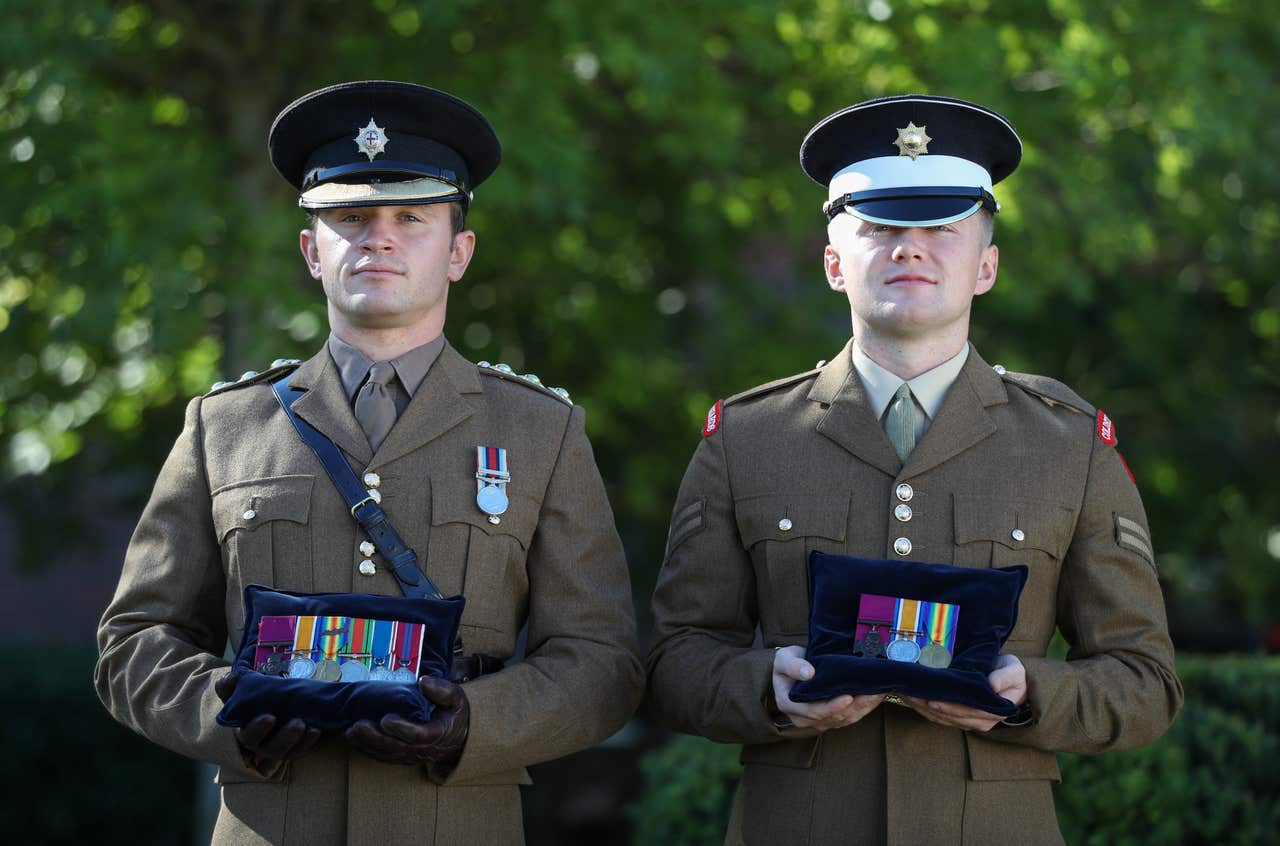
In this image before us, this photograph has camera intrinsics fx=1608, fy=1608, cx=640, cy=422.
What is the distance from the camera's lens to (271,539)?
3.53m

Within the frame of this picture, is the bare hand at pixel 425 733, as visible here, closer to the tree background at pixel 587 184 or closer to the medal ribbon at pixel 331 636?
the medal ribbon at pixel 331 636

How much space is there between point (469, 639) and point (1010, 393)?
4.51ft

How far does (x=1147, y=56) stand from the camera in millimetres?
7488

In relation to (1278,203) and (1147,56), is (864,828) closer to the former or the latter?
(1147,56)

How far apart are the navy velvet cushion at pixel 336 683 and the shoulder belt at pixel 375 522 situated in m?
0.10

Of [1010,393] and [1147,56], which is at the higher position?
[1147,56]

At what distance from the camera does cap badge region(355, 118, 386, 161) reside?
3684 millimetres

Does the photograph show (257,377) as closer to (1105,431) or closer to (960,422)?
(960,422)

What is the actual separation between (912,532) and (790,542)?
10.7 inches

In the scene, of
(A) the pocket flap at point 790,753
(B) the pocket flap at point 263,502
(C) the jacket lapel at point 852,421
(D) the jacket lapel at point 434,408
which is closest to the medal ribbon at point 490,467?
(D) the jacket lapel at point 434,408

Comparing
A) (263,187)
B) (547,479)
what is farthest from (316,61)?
(547,479)

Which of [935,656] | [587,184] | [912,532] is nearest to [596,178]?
[587,184]

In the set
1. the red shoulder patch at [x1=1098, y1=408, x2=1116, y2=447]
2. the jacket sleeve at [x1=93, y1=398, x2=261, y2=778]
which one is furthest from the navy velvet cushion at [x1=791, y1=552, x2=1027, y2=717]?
the jacket sleeve at [x1=93, y1=398, x2=261, y2=778]

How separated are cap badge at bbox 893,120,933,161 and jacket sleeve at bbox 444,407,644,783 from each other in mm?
976
